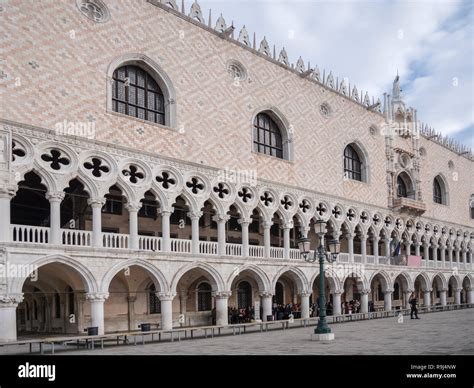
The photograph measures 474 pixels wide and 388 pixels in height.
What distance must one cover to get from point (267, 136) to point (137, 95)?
6.01 metres

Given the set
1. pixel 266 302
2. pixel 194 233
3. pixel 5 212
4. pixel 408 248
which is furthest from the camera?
pixel 408 248

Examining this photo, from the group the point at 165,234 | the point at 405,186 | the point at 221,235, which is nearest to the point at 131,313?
the point at 165,234

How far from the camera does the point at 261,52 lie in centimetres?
2130

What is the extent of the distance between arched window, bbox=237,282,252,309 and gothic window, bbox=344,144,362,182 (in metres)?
6.53

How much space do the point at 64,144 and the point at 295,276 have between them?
34.4 feet

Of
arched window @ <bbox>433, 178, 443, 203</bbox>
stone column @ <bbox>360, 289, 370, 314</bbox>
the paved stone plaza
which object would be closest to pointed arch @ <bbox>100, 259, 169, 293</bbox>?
the paved stone plaza

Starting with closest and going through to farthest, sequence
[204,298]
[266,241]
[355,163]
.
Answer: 1. [266,241]
2. [204,298]
3. [355,163]

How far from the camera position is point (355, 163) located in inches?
1028

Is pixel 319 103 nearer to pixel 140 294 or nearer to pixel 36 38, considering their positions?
pixel 140 294

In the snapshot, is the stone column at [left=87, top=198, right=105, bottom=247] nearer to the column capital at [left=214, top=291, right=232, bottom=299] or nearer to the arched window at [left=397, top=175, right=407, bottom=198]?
the column capital at [left=214, top=291, right=232, bottom=299]

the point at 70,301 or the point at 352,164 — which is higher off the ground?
the point at 352,164

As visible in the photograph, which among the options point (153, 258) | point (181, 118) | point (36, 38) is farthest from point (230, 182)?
point (36, 38)

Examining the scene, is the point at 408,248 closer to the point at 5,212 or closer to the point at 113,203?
the point at 113,203

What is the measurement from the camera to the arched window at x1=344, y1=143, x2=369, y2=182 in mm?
25516
